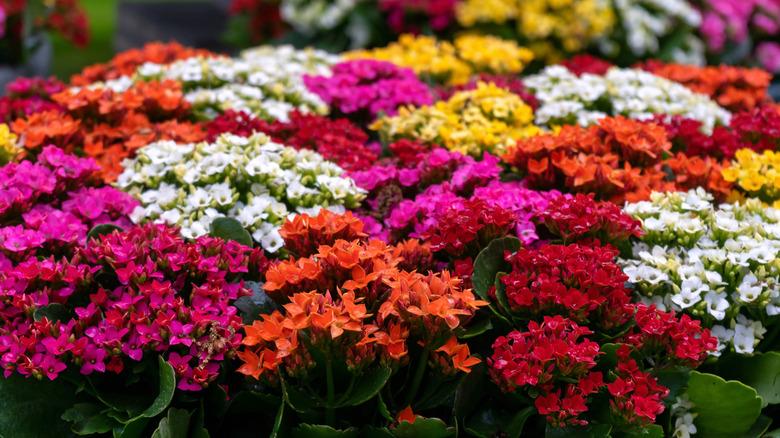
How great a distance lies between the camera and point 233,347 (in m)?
1.89

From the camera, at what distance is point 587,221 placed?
2205mm

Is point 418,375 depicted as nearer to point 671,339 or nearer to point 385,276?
point 385,276

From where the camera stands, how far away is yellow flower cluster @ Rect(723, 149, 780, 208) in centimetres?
265

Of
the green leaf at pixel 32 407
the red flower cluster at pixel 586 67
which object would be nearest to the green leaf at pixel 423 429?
the green leaf at pixel 32 407

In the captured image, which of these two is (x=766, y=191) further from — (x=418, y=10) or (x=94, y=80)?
(x=418, y=10)

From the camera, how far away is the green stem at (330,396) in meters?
1.82

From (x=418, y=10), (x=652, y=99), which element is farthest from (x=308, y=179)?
(x=418, y=10)

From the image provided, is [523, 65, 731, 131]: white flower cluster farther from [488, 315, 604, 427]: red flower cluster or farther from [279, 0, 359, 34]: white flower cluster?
[279, 0, 359, 34]: white flower cluster

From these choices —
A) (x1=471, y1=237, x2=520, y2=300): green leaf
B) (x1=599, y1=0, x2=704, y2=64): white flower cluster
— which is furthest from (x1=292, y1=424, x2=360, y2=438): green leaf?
(x1=599, y1=0, x2=704, y2=64): white flower cluster

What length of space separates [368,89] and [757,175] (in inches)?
60.8

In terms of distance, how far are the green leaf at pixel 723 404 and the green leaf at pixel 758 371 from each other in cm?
13

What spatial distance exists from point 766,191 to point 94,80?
286cm

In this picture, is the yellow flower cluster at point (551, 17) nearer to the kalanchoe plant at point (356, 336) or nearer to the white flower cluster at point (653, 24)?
the white flower cluster at point (653, 24)

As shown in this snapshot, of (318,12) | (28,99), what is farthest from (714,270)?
(318,12)
